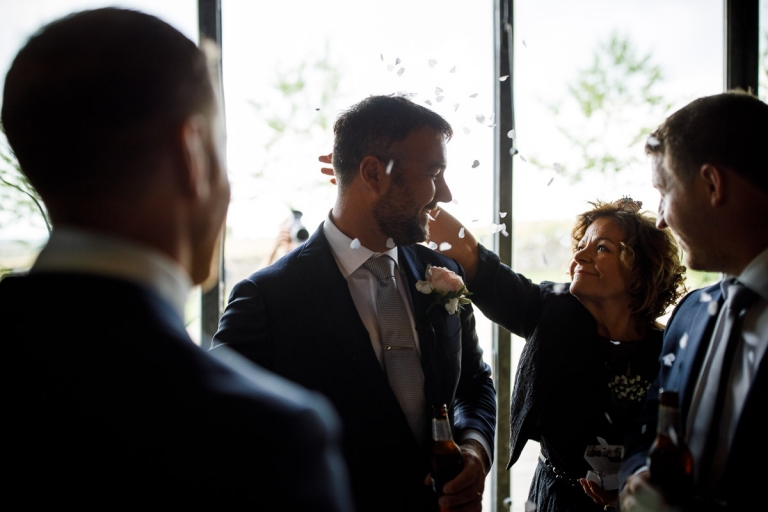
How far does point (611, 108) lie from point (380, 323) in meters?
1.98

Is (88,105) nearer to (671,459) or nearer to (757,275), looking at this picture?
(671,459)

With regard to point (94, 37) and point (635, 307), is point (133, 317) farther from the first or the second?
point (635, 307)

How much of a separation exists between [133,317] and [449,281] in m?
1.28

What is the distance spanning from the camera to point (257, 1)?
98.3 inches

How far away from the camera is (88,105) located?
66cm

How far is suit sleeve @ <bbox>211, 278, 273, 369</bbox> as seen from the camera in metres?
1.56

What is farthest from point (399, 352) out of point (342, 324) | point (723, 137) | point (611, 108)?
point (611, 108)

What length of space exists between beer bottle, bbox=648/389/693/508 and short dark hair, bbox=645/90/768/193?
62cm

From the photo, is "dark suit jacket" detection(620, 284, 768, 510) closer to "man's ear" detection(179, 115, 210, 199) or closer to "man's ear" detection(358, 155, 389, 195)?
"man's ear" detection(358, 155, 389, 195)

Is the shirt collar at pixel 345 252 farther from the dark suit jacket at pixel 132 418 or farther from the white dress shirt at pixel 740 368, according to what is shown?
the dark suit jacket at pixel 132 418

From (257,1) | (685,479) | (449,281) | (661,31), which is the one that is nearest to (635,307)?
(449,281)

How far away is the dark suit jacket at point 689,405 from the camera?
1096mm

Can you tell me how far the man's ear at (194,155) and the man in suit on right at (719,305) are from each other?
117cm

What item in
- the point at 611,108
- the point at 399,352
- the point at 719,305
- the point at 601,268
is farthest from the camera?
the point at 611,108
